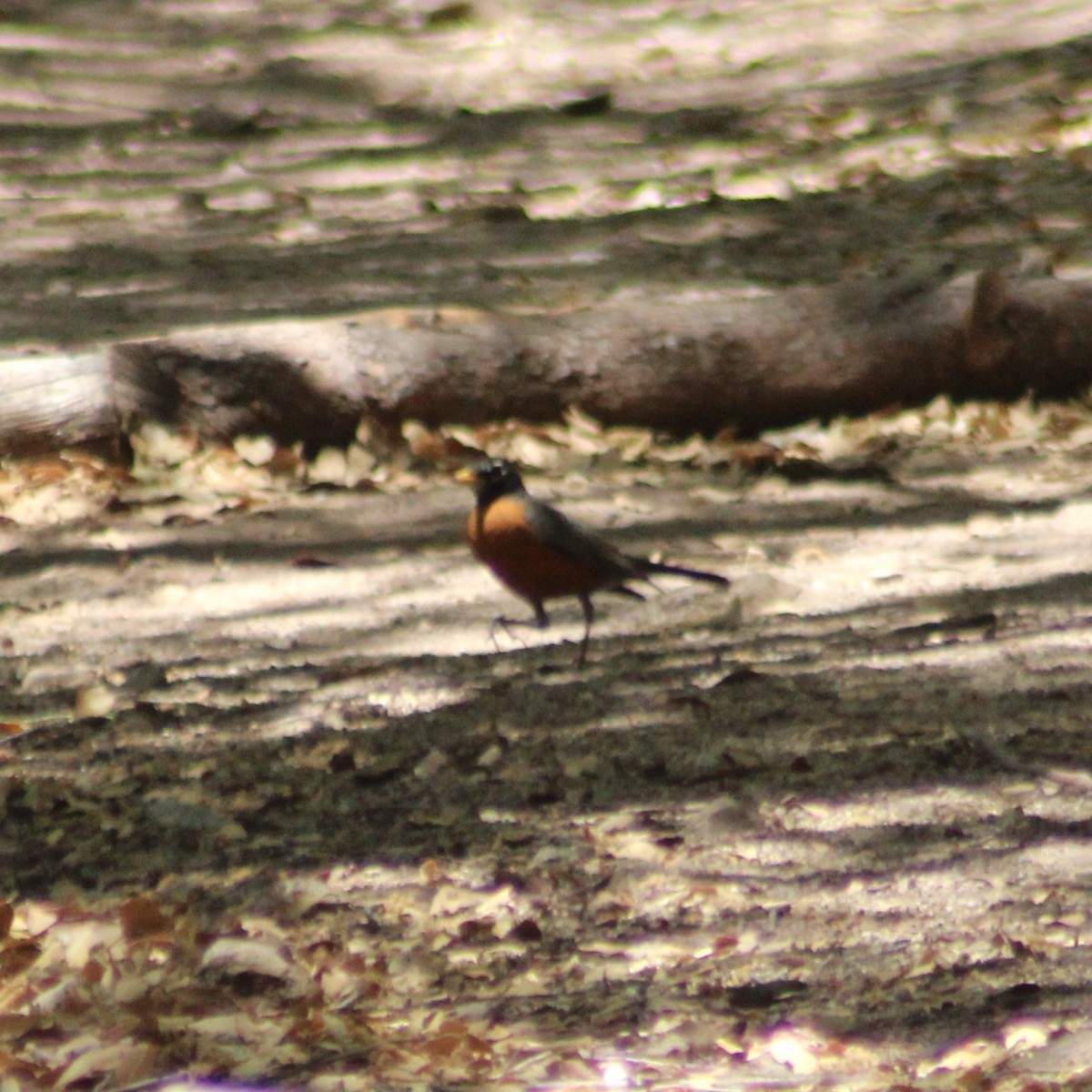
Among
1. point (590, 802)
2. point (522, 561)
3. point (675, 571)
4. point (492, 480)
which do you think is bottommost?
point (590, 802)

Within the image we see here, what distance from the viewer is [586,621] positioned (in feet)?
15.8

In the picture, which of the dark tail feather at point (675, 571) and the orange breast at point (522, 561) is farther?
the dark tail feather at point (675, 571)

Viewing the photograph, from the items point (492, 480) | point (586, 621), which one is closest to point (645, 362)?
point (492, 480)

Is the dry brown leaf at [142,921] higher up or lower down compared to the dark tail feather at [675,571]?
lower down

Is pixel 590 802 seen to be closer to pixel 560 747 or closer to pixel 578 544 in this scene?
pixel 560 747

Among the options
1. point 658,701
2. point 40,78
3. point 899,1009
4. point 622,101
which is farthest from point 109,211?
point 899,1009

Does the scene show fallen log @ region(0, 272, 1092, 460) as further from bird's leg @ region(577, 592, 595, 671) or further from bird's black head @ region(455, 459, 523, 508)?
bird's leg @ region(577, 592, 595, 671)

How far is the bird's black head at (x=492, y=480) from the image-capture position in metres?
4.83

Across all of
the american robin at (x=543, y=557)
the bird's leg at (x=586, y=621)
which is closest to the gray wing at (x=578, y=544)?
the american robin at (x=543, y=557)

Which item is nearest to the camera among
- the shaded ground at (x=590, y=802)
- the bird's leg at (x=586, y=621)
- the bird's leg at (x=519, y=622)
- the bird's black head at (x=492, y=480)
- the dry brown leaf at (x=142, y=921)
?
the shaded ground at (x=590, y=802)

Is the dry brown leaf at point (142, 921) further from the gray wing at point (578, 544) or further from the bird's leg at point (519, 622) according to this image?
the gray wing at point (578, 544)

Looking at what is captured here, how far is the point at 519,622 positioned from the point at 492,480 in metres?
0.43

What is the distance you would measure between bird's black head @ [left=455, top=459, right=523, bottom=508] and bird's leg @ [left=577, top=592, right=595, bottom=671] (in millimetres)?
374

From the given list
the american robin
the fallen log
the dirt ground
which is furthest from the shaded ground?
the fallen log
